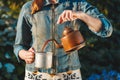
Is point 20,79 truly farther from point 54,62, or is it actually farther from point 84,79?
point 54,62

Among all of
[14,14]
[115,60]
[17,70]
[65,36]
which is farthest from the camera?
[115,60]

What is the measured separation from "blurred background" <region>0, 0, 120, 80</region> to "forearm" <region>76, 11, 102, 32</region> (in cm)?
184

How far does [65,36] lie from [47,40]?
13 centimetres

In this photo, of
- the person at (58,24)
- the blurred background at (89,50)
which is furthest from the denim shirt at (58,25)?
the blurred background at (89,50)

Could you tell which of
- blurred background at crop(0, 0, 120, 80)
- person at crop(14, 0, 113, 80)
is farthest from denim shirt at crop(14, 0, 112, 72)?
blurred background at crop(0, 0, 120, 80)

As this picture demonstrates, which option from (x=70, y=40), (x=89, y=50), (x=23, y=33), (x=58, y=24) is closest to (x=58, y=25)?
(x=58, y=24)

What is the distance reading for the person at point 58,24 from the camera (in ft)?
10.4

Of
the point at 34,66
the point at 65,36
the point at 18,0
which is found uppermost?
the point at 18,0

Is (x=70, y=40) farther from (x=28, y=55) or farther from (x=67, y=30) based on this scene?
(x=28, y=55)

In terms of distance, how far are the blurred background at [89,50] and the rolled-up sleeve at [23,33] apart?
67.8 inches

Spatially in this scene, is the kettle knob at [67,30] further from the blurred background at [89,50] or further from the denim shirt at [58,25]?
the blurred background at [89,50]

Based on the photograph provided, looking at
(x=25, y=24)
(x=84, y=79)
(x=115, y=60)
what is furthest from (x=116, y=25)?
(x=25, y=24)

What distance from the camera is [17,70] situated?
5.24 meters

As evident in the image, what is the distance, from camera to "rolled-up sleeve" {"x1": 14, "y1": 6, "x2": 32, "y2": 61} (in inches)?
131
